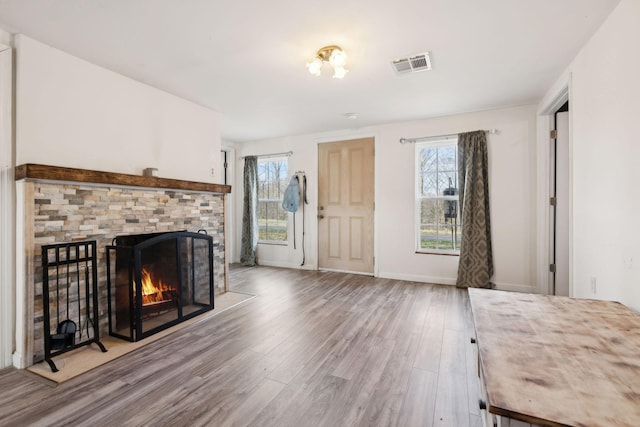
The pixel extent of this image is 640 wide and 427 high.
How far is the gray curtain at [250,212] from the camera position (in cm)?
546

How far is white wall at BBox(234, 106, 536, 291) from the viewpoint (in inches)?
148

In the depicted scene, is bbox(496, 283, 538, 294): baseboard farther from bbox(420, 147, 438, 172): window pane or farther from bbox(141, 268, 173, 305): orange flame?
bbox(141, 268, 173, 305): orange flame

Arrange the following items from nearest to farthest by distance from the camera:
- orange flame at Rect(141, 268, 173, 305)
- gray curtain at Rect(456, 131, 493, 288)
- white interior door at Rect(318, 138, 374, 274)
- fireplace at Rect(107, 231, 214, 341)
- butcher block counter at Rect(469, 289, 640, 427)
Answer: butcher block counter at Rect(469, 289, 640, 427) → fireplace at Rect(107, 231, 214, 341) → orange flame at Rect(141, 268, 173, 305) → gray curtain at Rect(456, 131, 493, 288) → white interior door at Rect(318, 138, 374, 274)

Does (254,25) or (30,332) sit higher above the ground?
(254,25)

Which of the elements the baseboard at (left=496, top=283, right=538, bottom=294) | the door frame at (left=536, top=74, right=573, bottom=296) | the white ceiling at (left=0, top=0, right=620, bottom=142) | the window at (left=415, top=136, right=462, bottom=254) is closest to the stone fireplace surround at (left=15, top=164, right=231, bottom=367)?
the white ceiling at (left=0, top=0, right=620, bottom=142)

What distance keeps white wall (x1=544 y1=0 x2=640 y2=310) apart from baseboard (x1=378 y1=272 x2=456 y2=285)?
5.62ft

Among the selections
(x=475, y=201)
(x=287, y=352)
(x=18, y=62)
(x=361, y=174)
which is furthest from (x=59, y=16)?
(x=475, y=201)

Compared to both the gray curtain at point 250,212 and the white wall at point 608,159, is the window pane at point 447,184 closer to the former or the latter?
the white wall at point 608,159

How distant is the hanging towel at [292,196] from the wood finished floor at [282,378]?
2.30 meters

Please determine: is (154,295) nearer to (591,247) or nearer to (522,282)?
(591,247)

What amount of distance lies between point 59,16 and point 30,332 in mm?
2136

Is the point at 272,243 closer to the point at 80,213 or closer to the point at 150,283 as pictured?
the point at 150,283

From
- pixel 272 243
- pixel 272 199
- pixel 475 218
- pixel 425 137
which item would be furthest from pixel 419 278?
pixel 272 199

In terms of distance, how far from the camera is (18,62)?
A: 2.08 m
